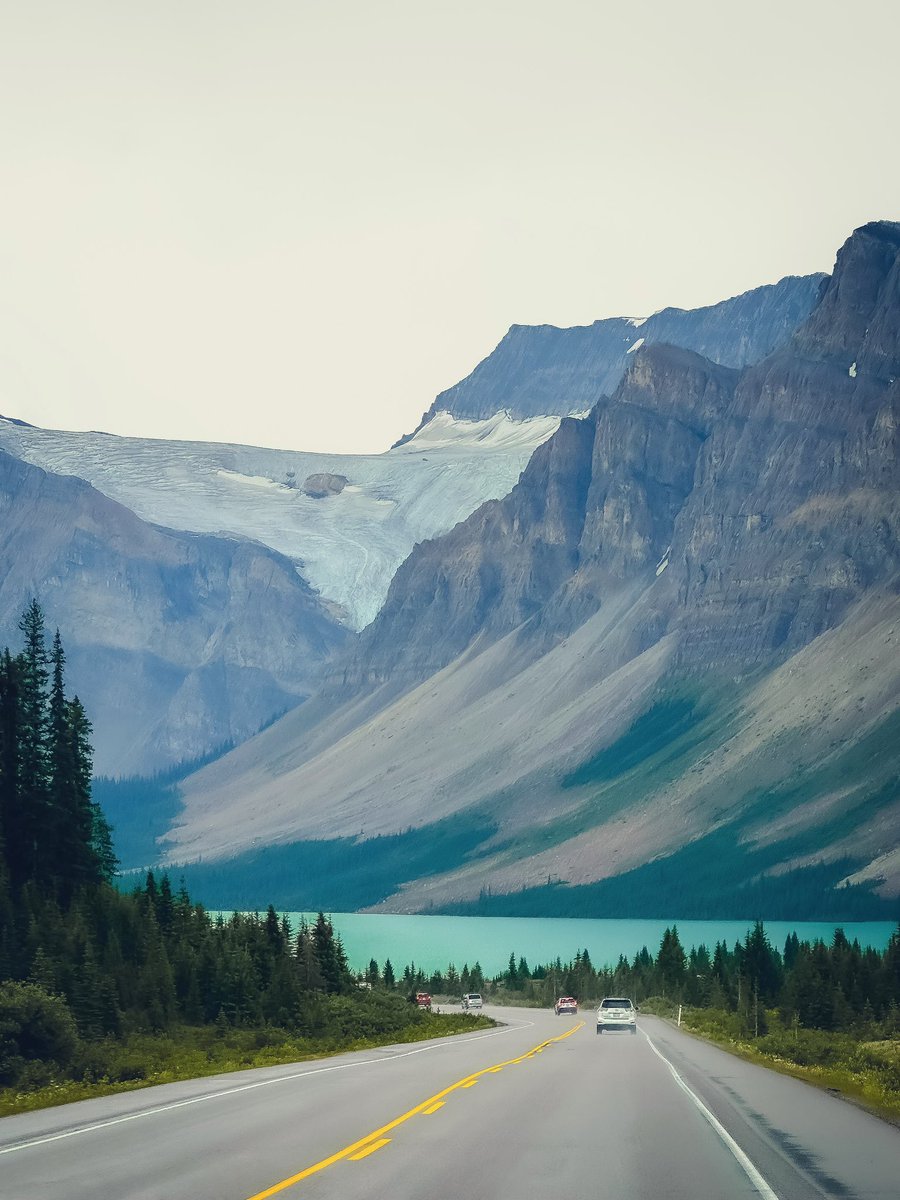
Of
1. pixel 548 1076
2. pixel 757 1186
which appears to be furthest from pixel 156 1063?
pixel 757 1186

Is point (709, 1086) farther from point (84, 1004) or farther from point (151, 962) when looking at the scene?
point (151, 962)

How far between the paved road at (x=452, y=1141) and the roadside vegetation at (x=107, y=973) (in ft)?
15.5

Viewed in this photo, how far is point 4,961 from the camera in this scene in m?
61.9

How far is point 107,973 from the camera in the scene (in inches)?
2293

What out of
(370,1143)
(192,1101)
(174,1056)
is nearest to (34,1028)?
(174,1056)

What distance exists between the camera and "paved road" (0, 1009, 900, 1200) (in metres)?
21.8

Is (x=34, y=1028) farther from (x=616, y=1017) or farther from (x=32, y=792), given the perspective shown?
(x=32, y=792)

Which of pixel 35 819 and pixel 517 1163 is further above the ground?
pixel 35 819

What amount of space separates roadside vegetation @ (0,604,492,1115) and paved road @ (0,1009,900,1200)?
4720 millimetres

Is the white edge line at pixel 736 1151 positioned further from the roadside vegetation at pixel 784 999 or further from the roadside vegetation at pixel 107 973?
the roadside vegetation at pixel 107 973

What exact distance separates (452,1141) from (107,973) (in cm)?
3437

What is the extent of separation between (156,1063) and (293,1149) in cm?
2145

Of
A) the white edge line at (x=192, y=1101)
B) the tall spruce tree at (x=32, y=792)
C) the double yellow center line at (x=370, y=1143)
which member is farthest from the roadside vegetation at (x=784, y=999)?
the tall spruce tree at (x=32, y=792)

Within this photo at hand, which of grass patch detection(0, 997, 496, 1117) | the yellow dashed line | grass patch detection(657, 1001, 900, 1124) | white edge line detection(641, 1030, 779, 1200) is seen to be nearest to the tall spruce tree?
grass patch detection(0, 997, 496, 1117)
